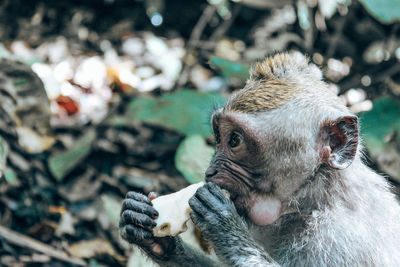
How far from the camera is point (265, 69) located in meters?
3.96

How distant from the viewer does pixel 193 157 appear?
224 inches

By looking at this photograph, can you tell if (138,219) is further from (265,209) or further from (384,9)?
(384,9)

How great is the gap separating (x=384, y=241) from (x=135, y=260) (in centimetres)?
240

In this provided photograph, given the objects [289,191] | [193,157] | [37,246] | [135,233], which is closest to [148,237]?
[135,233]

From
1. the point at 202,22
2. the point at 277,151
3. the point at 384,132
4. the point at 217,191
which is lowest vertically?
the point at 384,132

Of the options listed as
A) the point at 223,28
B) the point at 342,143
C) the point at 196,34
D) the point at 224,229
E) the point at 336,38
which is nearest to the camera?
the point at 224,229

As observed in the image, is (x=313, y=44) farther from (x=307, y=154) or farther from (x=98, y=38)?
(x=307, y=154)

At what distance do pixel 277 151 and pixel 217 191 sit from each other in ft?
1.57

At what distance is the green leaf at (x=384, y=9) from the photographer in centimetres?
632

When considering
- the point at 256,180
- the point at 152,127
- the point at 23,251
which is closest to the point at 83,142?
the point at 152,127

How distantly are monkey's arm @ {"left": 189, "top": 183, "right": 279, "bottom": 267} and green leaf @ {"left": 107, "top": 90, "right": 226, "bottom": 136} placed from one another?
9.24 ft

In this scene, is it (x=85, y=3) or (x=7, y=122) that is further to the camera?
(x=85, y=3)

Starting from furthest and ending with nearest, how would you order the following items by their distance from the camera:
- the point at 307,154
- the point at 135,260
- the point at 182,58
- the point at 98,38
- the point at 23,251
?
the point at 98,38, the point at 182,58, the point at 23,251, the point at 135,260, the point at 307,154

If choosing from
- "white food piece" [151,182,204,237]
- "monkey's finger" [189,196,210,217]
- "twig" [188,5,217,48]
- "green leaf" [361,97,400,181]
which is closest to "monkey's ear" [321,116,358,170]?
"monkey's finger" [189,196,210,217]
